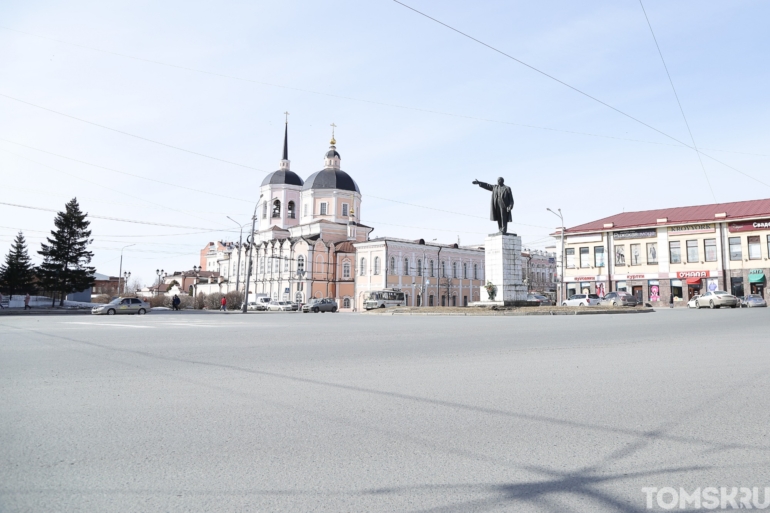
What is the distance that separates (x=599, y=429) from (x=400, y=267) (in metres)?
61.9

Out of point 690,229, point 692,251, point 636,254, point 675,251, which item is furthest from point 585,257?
point 690,229

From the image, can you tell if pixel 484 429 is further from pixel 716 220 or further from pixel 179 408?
pixel 716 220

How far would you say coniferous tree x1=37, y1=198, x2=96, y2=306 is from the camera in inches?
2180

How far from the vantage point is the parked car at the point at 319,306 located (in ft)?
160

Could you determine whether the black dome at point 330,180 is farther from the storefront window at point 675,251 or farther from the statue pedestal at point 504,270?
the statue pedestal at point 504,270

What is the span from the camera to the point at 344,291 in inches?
2766

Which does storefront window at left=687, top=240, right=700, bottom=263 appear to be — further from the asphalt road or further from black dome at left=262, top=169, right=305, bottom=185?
black dome at left=262, top=169, right=305, bottom=185

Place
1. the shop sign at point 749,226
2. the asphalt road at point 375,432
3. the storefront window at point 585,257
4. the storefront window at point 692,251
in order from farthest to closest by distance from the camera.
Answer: the storefront window at point 585,257
the storefront window at point 692,251
the shop sign at point 749,226
the asphalt road at point 375,432

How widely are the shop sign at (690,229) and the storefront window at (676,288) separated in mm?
5002

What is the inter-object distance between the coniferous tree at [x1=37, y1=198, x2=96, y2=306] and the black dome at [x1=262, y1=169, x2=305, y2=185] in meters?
26.1

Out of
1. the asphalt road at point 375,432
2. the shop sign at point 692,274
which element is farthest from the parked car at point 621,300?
the asphalt road at point 375,432

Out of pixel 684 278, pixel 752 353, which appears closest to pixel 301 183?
pixel 684 278

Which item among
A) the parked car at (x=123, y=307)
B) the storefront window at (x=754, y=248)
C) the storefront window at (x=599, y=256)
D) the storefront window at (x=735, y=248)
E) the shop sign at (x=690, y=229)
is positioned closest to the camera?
the parked car at (x=123, y=307)

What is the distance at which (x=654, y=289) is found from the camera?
173ft
